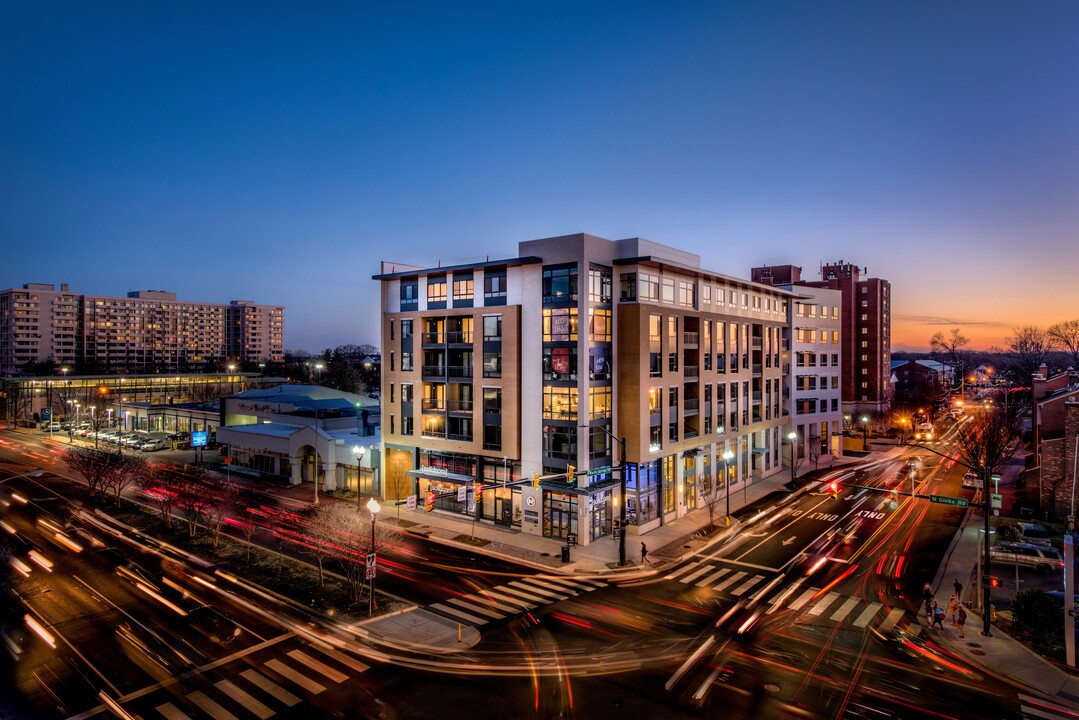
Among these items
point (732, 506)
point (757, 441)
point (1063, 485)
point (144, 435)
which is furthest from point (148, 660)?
point (144, 435)

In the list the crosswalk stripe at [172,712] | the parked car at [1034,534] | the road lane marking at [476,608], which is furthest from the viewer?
the parked car at [1034,534]

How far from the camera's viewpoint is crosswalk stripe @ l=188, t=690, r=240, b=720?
688 inches

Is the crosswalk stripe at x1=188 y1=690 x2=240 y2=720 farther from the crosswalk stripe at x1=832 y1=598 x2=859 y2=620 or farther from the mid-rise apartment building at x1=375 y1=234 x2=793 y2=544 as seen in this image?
the crosswalk stripe at x1=832 y1=598 x2=859 y2=620

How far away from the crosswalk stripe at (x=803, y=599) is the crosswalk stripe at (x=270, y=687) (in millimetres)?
22377

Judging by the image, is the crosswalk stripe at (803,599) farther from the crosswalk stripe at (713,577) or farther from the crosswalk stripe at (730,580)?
the crosswalk stripe at (713,577)

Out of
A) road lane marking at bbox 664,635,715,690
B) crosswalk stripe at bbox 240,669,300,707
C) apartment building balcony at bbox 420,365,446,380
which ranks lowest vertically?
road lane marking at bbox 664,635,715,690

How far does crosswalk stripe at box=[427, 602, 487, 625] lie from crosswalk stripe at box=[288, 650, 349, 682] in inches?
248

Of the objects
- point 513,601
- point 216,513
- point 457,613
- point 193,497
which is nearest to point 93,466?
point 193,497

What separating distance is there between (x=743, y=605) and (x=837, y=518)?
22.3m

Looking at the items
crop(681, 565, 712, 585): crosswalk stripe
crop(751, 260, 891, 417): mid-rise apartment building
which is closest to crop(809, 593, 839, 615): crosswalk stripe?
crop(681, 565, 712, 585): crosswalk stripe

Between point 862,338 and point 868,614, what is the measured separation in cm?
8734

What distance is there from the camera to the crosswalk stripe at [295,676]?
1917cm

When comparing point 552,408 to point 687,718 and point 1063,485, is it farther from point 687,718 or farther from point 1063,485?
point 1063,485

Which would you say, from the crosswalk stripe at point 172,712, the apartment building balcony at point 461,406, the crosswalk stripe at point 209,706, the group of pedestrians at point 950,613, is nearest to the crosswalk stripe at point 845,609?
the group of pedestrians at point 950,613
